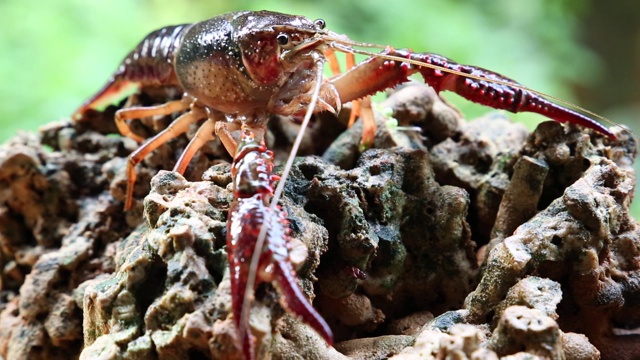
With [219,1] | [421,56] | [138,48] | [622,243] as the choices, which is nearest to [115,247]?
[138,48]

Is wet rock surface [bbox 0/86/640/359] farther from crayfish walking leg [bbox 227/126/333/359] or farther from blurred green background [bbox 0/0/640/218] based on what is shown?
blurred green background [bbox 0/0/640/218]

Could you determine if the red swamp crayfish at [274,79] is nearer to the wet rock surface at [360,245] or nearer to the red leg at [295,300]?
the wet rock surface at [360,245]

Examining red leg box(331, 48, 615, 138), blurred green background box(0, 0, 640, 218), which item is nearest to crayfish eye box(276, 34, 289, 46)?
red leg box(331, 48, 615, 138)

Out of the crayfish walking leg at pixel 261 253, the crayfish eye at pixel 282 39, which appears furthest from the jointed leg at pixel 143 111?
the crayfish walking leg at pixel 261 253

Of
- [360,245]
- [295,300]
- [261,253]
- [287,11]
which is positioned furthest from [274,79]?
[287,11]

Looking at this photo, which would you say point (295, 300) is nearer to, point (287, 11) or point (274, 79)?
point (274, 79)

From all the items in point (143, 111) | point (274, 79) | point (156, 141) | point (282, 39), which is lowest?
point (156, 141)
